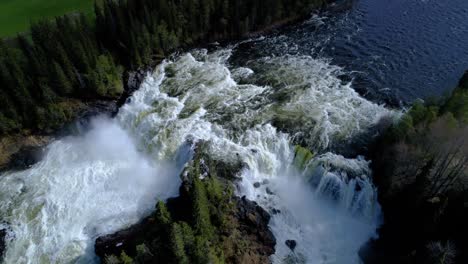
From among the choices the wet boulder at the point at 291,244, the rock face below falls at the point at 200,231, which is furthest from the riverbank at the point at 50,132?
the wet boulder at the point at 291,244

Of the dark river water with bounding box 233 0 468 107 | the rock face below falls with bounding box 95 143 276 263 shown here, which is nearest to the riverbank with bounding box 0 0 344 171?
the dark river water with bounding box 233 0 468 107

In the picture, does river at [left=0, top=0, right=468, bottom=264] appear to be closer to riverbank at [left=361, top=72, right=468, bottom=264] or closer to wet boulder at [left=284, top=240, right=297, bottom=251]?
wet boulder at [left=284, top=240, right=297, bottom=251]

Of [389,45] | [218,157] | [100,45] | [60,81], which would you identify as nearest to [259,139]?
[218,157]

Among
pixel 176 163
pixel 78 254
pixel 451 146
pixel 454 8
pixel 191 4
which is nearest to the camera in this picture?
pixel 451 146

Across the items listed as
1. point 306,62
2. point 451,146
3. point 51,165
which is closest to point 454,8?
point 306,62

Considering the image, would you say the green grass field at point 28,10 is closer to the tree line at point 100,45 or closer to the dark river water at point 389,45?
the tree line at point 100,45

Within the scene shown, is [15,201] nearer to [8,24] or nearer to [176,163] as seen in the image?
[176,163]
